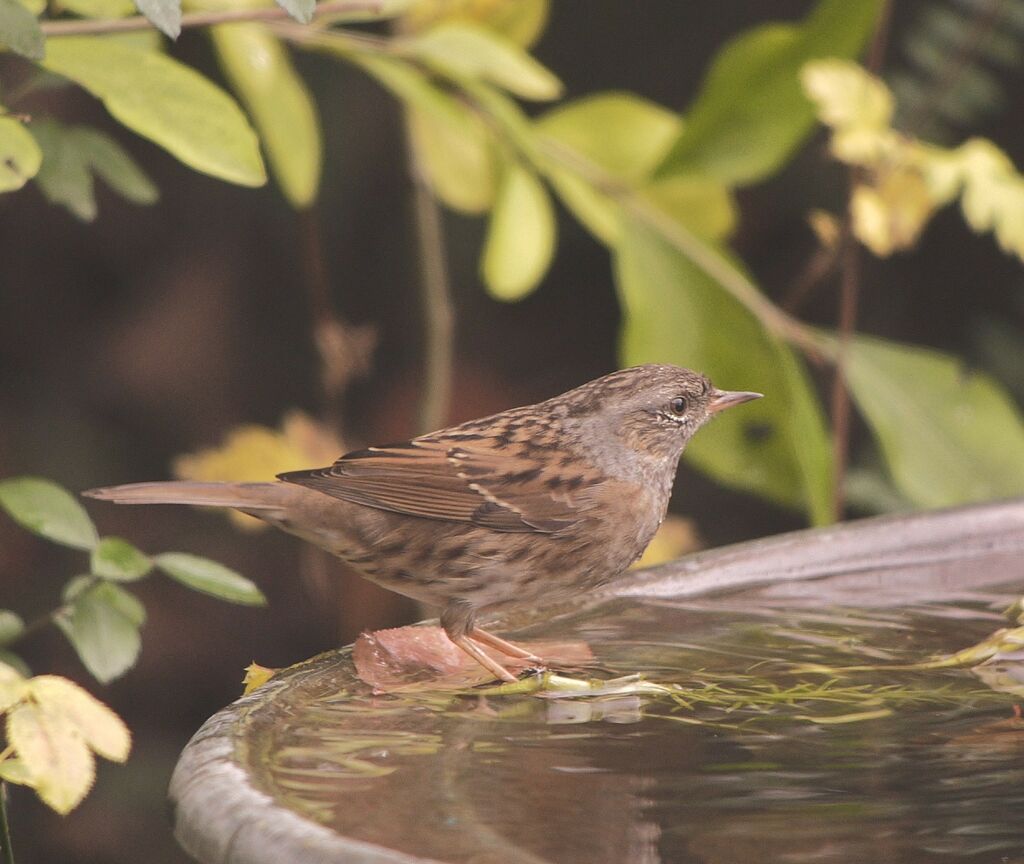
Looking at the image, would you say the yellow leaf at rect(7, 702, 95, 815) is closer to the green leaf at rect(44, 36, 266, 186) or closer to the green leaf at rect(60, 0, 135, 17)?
the green leaf at rect(44, 36, 266, 186)

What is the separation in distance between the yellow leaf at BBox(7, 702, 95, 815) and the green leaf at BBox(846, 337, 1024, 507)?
2.81 m

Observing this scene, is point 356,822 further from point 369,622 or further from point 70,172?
point 369,622

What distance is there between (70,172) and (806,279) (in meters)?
2.63

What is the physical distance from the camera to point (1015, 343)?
5.75 meters

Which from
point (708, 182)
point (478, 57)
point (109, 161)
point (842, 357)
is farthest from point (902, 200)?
point (109, 161)

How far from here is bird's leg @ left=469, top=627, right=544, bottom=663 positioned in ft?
8.16

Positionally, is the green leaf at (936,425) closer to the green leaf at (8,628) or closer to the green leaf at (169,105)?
the green leaf at (169,105)

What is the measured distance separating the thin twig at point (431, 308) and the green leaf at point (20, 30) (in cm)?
226

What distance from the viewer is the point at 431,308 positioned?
4520 mm

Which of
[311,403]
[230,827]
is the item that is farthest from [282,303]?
[230,827]

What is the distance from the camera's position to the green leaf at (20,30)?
2215 millimetres

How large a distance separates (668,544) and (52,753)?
2.79 metres

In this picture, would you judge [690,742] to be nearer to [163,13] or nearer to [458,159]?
[163,13]

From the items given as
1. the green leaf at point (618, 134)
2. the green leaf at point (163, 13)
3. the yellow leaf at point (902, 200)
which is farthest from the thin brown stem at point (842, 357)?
the green leaf at point (163, 13)
